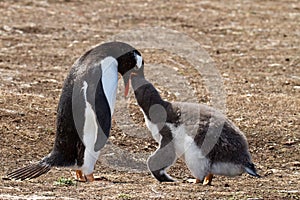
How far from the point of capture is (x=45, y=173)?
8352mm

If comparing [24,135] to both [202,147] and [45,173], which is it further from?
[202,147]

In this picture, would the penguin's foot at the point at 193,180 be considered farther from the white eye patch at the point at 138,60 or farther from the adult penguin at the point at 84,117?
the white eye patch at the point at 138,60

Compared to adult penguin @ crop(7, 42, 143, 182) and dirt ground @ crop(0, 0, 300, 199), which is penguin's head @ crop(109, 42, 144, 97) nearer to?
adult penguin @ crop(7, 42, 143, 182)

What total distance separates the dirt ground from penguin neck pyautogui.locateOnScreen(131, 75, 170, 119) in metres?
0.70

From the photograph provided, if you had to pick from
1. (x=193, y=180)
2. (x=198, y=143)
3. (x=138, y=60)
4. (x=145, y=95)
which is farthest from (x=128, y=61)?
(x=193, y=180)

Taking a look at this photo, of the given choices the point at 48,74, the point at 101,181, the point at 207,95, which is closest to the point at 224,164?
the point at 101,181


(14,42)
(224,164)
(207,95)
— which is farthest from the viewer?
(14,42)

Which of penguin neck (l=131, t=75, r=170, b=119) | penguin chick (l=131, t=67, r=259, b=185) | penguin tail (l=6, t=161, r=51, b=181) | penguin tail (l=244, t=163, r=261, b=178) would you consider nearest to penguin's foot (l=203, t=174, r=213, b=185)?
penguin chick (l=131, t=67, r=259, b=185)

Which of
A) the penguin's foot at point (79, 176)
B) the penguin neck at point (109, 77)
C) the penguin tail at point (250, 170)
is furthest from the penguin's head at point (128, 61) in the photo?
the penguin tail at point (250, 170)

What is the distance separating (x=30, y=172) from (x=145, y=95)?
1.63 metres

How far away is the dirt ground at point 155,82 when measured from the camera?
766cm

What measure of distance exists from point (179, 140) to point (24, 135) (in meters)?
2.24

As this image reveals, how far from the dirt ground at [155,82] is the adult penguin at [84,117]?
248mm

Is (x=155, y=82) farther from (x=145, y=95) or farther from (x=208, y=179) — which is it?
(x=208, y=179)
